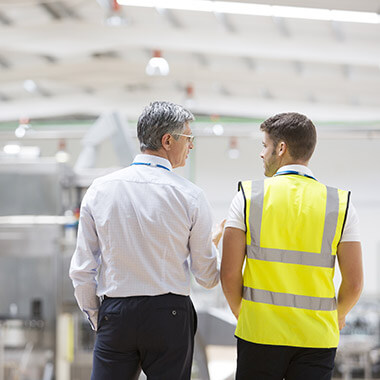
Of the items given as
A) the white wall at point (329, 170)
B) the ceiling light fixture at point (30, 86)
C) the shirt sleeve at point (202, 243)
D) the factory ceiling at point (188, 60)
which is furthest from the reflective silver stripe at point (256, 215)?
the white wall at point (329, 170)

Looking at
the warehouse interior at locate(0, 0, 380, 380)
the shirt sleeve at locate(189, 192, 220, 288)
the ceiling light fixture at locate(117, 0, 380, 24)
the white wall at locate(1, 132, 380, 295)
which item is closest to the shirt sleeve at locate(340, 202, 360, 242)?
the shirt sleeve at locate(189, 192, 220, 288)

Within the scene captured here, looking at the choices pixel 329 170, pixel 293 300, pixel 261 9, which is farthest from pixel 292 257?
pixel 329 170

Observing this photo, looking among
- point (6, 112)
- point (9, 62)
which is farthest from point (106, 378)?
point (6, 112)

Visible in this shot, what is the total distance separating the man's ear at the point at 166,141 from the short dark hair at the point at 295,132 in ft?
1.04

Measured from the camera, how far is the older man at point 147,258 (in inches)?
76.7

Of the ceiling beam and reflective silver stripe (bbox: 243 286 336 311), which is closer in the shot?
reflective silver stripe (bbox: 243 286 336 311)

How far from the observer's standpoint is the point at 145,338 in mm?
1935

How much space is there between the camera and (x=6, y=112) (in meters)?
12.8

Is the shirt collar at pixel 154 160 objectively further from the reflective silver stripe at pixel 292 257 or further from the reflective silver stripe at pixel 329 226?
the reflective silver stripe at pixel 329 226

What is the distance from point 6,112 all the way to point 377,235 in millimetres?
7721

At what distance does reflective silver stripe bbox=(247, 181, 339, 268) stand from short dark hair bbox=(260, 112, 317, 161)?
0.59ft

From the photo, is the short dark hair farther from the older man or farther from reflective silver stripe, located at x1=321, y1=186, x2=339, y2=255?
the older man

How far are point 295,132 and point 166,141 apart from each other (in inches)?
16.1

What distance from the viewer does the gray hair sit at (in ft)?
6.88
